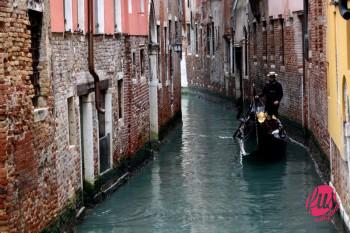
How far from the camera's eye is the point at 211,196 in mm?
14562

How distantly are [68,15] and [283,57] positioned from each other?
1218 centimetres

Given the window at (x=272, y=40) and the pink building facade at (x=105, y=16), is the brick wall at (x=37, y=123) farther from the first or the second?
the window at (x=272, y=40)

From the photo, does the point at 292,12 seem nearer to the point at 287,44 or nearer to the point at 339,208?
the point at 287,44

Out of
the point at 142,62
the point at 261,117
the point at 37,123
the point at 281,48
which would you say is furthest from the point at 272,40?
the point at 37,123

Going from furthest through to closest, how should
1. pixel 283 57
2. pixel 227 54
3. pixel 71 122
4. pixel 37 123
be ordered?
pixel 227 54
pixel 283 57
pixel 71 122
pixel 37 123

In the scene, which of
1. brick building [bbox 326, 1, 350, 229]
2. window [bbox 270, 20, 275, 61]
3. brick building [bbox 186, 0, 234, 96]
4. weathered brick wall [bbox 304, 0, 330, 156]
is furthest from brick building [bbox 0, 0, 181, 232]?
brick building [bbox 186, 0, 234, 96]

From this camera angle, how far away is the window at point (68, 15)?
1197 cm

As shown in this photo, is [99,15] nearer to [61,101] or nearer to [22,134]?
[61,101]

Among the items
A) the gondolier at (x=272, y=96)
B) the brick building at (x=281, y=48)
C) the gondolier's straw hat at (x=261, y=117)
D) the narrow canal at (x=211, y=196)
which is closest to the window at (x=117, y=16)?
the narrow canal at (x=211, y=196)

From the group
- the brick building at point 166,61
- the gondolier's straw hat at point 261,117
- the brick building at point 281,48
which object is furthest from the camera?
the brick building at point 166,61

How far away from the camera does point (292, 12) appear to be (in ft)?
71.9

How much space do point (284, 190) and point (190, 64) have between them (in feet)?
108

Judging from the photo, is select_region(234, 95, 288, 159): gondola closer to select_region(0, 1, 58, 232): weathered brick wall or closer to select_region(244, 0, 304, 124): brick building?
select_region(244, 0, 304, 124): brick building

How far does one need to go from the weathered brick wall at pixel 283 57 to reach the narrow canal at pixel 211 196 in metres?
1.66
